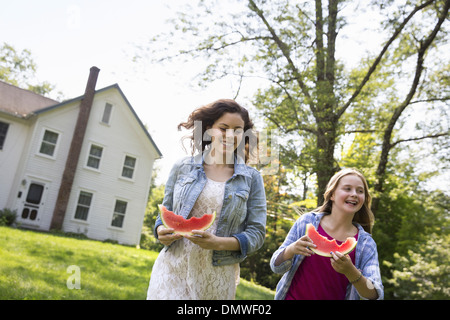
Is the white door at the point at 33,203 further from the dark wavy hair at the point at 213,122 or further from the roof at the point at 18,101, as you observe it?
the dark wavy hair at the point at 213,122

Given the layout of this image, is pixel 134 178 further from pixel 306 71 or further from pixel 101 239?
pixel 306 71

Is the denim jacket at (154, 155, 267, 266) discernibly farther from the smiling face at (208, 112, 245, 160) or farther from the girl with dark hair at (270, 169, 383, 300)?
the girl with dark hair at (270, 169, 383, 300)

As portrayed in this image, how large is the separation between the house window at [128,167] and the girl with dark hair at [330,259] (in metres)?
17.3

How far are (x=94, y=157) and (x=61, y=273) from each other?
1163cm

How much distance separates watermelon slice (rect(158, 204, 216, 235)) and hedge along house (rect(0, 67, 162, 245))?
15.7 m

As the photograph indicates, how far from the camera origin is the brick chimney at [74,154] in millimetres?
16406

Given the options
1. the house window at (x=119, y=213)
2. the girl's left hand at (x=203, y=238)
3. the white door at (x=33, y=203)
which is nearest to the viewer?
the girl's left hand at (x=203, y=238)

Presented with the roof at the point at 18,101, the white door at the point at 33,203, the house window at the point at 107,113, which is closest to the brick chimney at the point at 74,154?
the white door at the point at 33,203

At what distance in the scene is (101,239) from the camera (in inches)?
693

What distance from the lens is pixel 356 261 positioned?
2422 millimetres

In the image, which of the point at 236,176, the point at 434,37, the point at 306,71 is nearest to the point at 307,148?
the point at 306,71

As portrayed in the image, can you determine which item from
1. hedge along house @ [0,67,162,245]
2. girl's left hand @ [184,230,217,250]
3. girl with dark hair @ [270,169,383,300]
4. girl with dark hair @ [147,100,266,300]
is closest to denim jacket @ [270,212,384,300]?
girl with dark hair @ [270,169,383,300]

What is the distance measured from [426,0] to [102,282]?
10378 mm

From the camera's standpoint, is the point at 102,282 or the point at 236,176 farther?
the point at 102,282
